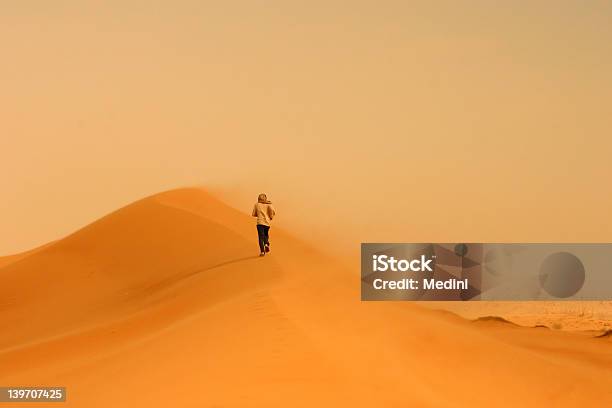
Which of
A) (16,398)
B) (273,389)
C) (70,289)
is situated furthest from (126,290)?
(273,389)

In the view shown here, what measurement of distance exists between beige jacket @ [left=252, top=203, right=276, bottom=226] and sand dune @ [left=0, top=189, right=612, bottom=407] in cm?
115

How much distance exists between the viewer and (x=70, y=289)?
25.7 metres

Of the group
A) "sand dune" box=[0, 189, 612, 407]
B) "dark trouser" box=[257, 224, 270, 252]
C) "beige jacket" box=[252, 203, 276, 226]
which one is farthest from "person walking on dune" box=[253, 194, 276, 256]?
"sand dune" box=[0, 189, 612, 407]

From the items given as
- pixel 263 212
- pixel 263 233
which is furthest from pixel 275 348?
pixel 263 233

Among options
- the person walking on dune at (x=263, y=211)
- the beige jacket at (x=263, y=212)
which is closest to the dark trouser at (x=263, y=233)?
the person walking on dune at (x=263, y=211)

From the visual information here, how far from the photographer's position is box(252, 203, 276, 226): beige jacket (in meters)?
17.5

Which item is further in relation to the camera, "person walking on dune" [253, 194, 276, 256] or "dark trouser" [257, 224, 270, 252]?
"dark trouser" [257, 224, 270, 252]

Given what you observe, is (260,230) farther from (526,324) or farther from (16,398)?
(526,324)

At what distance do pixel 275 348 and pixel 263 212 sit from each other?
4.95 meters

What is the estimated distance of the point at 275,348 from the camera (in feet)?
42.6

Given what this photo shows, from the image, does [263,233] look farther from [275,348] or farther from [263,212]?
[275,348]

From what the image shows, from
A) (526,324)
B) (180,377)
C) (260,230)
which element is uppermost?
(260,230)

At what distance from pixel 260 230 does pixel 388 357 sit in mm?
5629

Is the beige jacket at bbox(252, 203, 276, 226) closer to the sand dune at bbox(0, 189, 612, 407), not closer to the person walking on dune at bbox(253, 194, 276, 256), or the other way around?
the person walking on dune at bbox(253, 194, 276, 256)
